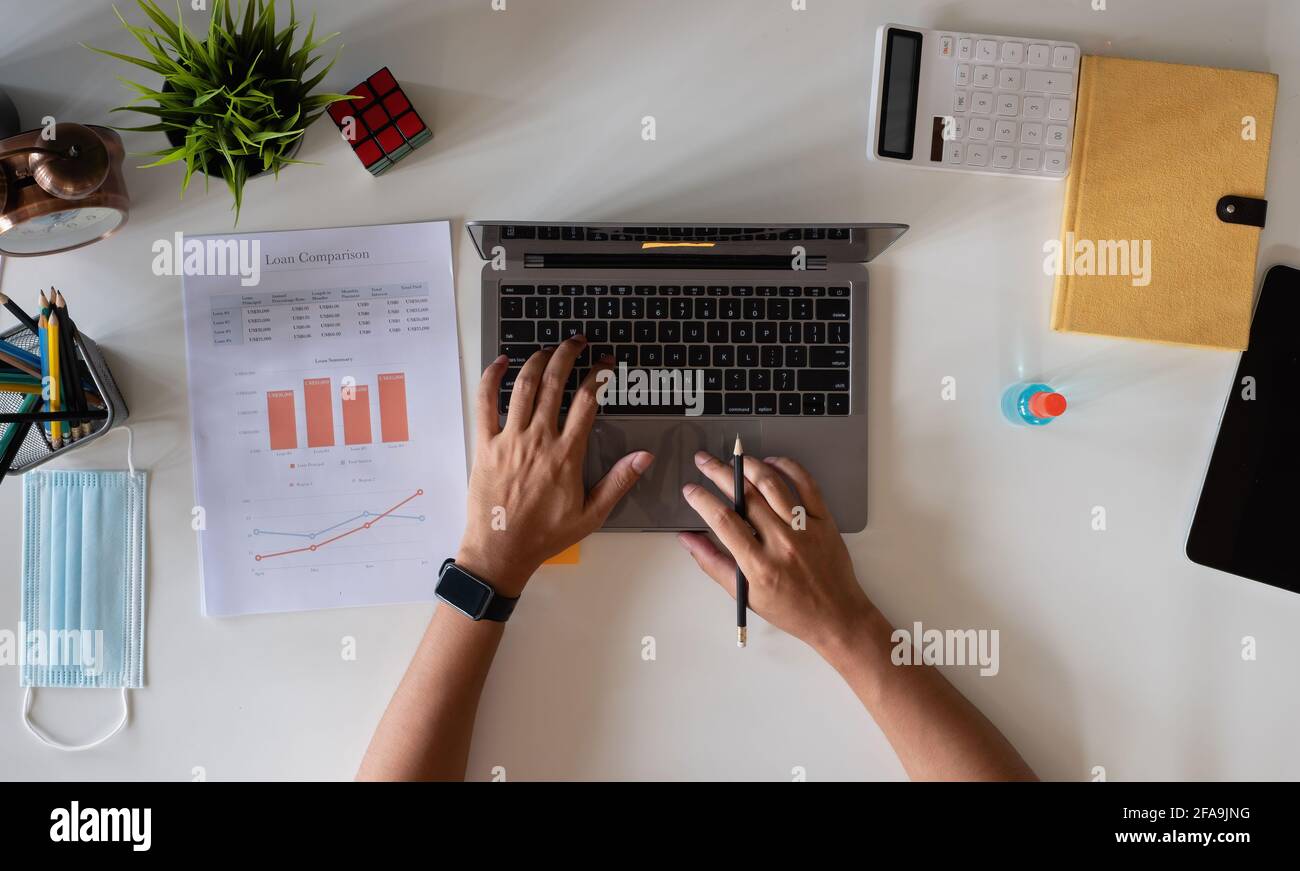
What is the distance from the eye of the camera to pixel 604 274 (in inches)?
32.9

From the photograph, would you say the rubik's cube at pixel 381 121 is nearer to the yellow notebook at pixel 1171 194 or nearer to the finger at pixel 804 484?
the finger at pixel 804 484

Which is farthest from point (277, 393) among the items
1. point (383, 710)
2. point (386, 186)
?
point (383, 710)

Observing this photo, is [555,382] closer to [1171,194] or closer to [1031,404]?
[1031,404]

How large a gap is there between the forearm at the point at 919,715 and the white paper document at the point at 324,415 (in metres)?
0.51

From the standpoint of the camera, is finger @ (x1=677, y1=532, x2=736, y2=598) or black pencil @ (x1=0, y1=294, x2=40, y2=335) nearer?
black pencil @ (x1=0, y1=294, x2=40, y2=335)

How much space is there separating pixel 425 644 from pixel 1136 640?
865 mm

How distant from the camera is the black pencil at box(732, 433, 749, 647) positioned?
806mm

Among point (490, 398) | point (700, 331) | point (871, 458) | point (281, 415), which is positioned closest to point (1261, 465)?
point (871, 458)

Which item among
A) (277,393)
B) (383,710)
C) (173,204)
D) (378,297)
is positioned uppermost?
(173,204)

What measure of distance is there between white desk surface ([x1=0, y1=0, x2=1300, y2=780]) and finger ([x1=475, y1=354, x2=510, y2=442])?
0.19 feet

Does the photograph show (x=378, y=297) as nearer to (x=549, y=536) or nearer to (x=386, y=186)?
(x=386, y=186)

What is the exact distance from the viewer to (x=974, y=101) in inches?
33.8

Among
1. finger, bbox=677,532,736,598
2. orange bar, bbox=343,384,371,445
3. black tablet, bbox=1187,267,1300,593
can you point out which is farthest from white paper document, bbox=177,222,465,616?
black tablet, bbox=1187,267,1300,593

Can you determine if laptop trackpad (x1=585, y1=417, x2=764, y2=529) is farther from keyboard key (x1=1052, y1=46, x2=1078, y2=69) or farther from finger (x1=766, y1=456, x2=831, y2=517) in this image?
keyboard key (x1=1052, y1=46, x2=1078, y2=69)
